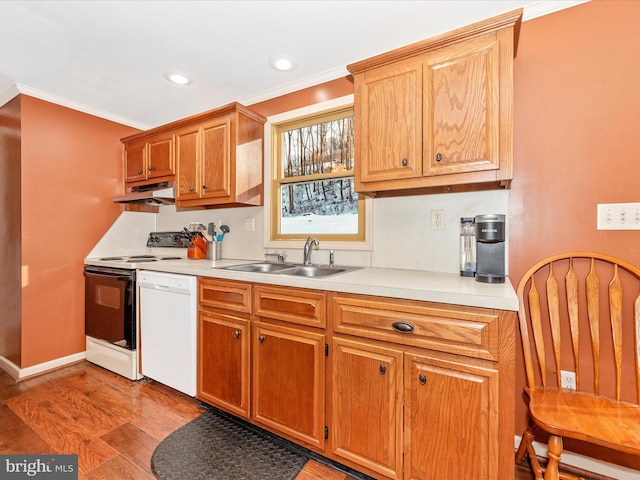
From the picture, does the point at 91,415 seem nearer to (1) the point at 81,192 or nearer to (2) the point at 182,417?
(2) the point at 182,417

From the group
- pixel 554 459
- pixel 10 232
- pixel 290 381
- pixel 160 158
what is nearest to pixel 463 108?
pixel 554 459

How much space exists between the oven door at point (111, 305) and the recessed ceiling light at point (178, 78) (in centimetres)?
154

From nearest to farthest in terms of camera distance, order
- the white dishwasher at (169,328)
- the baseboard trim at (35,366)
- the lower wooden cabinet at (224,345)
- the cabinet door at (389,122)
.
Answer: the cabinet door at (389,122) → the lower wooden cabinet at (224,345) → the white dishwasher at (169,328) → the baseboard trim at (35,366)

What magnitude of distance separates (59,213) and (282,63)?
2357 millimetres

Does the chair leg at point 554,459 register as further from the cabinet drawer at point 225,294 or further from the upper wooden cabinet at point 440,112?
the cabinet drawer at point 225,294

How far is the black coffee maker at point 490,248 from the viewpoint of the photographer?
137cm

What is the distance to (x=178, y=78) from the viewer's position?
7.47 feet

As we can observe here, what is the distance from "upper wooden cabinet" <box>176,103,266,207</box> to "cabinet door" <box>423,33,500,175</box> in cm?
141

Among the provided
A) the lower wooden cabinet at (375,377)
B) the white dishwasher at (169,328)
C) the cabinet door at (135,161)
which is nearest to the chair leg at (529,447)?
the lower wooden cabinet at (375,377)

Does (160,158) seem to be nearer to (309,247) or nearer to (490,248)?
(309,247)

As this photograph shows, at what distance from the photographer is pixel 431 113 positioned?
1.50 meters

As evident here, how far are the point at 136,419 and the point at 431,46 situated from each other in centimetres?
277

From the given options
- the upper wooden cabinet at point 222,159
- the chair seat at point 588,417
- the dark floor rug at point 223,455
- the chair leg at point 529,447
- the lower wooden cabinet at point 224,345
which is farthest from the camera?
the upper wooden cabinet at point 222,159

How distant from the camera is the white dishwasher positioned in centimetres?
197
